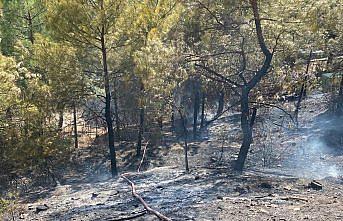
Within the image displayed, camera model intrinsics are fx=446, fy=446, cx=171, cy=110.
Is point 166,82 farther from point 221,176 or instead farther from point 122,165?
point 122,165

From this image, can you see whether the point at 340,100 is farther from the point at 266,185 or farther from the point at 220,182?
the point at 266,185

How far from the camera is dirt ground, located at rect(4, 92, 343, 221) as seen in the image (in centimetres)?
1013

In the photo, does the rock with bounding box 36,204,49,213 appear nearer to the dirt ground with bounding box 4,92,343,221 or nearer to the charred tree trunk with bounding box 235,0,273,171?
the dirt ground with bounding box 4,92,343,221

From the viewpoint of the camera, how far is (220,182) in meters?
13.0

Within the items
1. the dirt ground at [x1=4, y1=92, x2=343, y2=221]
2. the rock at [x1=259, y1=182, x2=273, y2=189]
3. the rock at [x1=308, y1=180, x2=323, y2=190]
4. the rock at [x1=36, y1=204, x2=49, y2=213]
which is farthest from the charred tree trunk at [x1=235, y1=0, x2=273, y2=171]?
the rock at [x1=36, y1=204, x2=49, y2=213]

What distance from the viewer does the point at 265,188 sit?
12.0m

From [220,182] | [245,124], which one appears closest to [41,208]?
[220,182]

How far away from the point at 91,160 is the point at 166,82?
273 inches

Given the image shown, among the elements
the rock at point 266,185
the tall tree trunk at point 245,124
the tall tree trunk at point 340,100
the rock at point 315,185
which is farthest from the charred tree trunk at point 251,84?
the tall tree trunk at point 340,100

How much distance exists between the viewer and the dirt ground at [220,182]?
10.1 meters

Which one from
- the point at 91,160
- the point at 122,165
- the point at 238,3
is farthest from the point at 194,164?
the point at 238,3

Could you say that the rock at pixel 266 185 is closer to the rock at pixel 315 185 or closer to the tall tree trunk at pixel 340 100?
the rock at pixel 315 185

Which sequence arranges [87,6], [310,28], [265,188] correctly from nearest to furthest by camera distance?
1. [265,188]
2. [310,28]
3. [87,6]

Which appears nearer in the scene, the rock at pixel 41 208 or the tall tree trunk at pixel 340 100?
the rock at pixel 41 208
